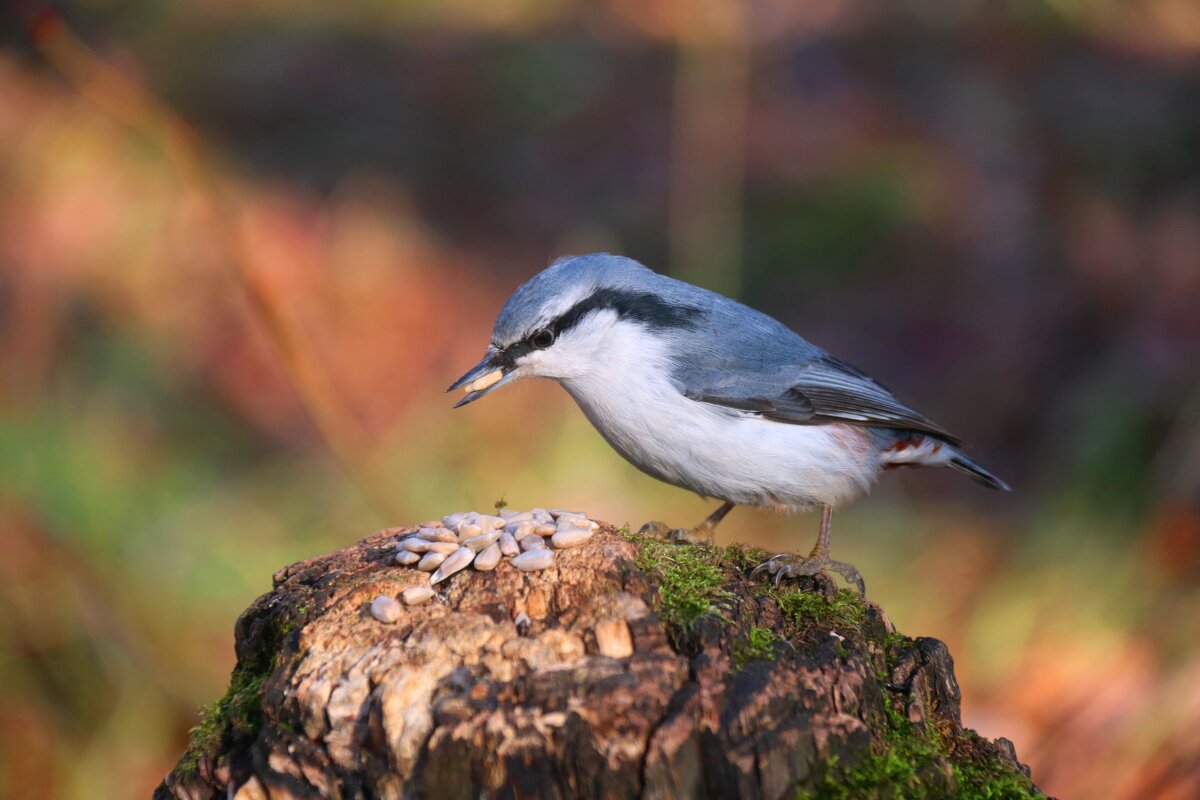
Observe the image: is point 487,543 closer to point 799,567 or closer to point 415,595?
point 415,595

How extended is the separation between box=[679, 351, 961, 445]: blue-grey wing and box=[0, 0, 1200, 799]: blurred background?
4.59 ft

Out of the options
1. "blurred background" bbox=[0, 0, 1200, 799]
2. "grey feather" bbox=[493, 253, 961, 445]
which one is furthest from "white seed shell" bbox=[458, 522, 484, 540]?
"blurred background" bbox=[0, 0, 1200, 799]

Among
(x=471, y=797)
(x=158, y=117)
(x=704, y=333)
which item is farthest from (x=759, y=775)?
(x=158, y=117)

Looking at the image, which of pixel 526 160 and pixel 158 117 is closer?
pixel 158 117

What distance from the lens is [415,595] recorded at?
1.96 m

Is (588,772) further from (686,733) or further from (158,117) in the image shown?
(158,117)

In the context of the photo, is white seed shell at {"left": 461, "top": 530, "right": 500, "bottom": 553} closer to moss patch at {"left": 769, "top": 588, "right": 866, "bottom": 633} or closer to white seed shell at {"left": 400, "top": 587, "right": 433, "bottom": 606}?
white seed shell at {"left": 400, "top": 587, "right": 433, "bottom": 606}

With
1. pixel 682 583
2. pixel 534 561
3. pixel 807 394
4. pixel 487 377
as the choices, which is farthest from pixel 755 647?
pixel 807 394

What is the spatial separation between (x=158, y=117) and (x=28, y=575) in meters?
1.77

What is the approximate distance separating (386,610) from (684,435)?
3.50ft

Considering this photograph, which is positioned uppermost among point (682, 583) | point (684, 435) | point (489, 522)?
point (684, 435)

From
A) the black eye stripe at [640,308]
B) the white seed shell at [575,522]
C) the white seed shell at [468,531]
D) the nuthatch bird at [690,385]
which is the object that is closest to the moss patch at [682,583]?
the white seed shell at [575,522]

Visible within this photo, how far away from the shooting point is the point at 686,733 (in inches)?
64.7

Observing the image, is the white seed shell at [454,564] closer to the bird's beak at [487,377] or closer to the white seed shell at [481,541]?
the white seed shell at [481,541]
